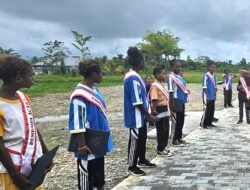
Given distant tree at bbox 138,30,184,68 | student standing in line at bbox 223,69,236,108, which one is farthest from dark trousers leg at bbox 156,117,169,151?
distant tree at bbox 138,30,184,68

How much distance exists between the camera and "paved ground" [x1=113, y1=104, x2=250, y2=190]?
577 cm

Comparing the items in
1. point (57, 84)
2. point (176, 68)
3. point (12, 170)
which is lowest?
point (12, 170)

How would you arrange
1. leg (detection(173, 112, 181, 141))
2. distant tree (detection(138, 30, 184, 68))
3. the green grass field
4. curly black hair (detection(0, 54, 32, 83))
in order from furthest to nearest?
distant tree (detection(138, 30, 184, 68)) → the green grass field → leg (detection(173, 112, 181, 141)) → curly black hair (detection(0, 54, 32, 83))

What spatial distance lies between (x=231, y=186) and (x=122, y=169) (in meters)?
2.09

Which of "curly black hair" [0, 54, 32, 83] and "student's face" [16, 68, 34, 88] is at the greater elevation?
"curly black hair" [0, 54, 32, 83]

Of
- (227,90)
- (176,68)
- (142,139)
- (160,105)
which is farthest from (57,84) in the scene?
(142,139)

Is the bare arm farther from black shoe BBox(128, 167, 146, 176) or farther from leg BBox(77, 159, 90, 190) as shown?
black shoe BBox(128, 167, 146, 176)

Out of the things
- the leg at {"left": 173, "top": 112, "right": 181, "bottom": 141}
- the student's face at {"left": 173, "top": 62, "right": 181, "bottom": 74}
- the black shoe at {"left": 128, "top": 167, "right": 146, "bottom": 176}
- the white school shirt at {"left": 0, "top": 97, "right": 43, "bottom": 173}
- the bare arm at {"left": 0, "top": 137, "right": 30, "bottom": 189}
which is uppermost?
the student's face at {"left": 173, "top": 62, "right": 181, "bottom": 74}

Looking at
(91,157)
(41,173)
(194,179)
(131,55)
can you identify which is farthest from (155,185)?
(41,173)

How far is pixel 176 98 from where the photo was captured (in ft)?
29.3

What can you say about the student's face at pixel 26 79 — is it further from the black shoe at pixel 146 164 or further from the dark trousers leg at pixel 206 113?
the dark trousers leg at pixel 206 113

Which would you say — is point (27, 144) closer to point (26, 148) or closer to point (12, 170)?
point (26, 148)

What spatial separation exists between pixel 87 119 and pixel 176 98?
469 centimetres

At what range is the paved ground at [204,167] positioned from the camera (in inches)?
227
